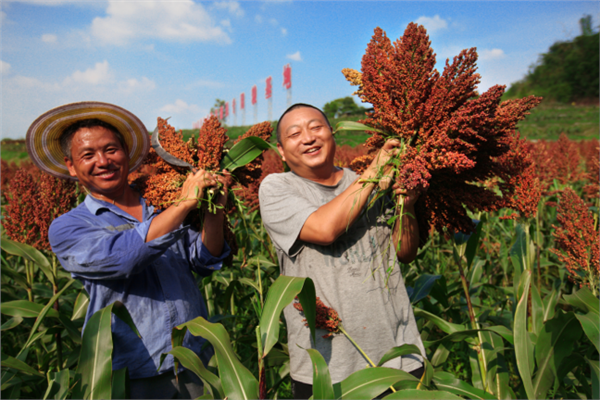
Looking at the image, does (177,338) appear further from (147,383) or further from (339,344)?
(339,344)

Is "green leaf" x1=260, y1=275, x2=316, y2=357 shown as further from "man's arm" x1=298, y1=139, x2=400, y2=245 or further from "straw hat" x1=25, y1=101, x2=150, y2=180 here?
"straw hat" x1=25, y1=101, x2=150, y2=180

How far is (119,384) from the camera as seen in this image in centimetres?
171

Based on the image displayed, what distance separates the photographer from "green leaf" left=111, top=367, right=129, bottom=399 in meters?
1.69

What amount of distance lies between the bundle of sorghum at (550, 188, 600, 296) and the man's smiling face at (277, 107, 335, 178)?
1665 millimetres

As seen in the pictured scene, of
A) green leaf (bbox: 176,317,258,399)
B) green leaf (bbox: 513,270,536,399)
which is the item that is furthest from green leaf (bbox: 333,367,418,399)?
green leaf (bbox: 513,270,536,399)

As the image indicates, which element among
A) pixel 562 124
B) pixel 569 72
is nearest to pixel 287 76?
pixel 562 124

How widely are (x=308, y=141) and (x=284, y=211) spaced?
0.37 m

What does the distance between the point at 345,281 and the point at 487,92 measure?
103 cm

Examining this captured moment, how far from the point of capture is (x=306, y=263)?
5.65 feet

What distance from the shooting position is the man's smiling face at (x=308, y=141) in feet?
5.64

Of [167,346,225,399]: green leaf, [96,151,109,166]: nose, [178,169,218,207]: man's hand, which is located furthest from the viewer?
[96,151,109,166]: nose

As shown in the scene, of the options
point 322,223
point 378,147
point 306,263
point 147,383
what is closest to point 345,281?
point 306,263

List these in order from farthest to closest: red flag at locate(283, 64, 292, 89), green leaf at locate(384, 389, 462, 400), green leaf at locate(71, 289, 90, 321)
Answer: red flag at locate(283, 64, 292, 89) < green leaf at locate(71, 289, 90, 321) < green leaf at locate(384, 389, 462, 400)

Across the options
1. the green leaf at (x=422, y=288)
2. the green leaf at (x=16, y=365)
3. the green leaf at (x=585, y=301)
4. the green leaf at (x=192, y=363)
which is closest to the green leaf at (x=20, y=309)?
the green leaf at (x=16, y=365)
